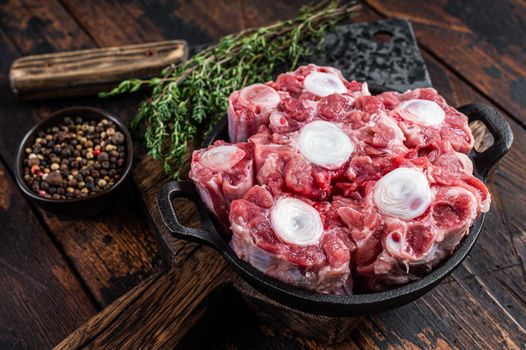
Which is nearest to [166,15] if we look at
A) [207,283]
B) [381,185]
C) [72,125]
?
[72,125]

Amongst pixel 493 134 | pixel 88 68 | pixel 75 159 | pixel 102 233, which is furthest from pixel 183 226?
pixel 88 68

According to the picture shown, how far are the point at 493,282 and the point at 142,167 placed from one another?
1589mm

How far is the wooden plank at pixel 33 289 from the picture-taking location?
2443 mm

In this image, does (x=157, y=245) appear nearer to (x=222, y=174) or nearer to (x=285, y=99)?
(x=222, y=174)

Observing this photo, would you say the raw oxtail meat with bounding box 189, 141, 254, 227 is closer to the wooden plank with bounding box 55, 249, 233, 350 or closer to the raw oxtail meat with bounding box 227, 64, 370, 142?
the raw oxtail meat with bounding box 227, 64, 370, 142

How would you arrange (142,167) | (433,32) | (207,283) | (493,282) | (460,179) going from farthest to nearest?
(433,32) < (142,167) < (493,282) < (207,283) < (460,179)

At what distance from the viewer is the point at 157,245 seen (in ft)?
8.78

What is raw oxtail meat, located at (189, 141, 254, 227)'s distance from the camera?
195cm

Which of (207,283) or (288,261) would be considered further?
(207,283)

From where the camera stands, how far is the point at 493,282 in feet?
8.20

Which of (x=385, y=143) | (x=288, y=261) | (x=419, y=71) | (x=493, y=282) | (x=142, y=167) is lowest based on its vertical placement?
(x=493, y=282)

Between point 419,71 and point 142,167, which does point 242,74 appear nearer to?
point 142,167

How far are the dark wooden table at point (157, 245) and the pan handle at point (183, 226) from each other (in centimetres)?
42

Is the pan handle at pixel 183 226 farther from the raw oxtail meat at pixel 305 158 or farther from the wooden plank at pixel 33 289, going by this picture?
the wooden plank at pixel 33 289
